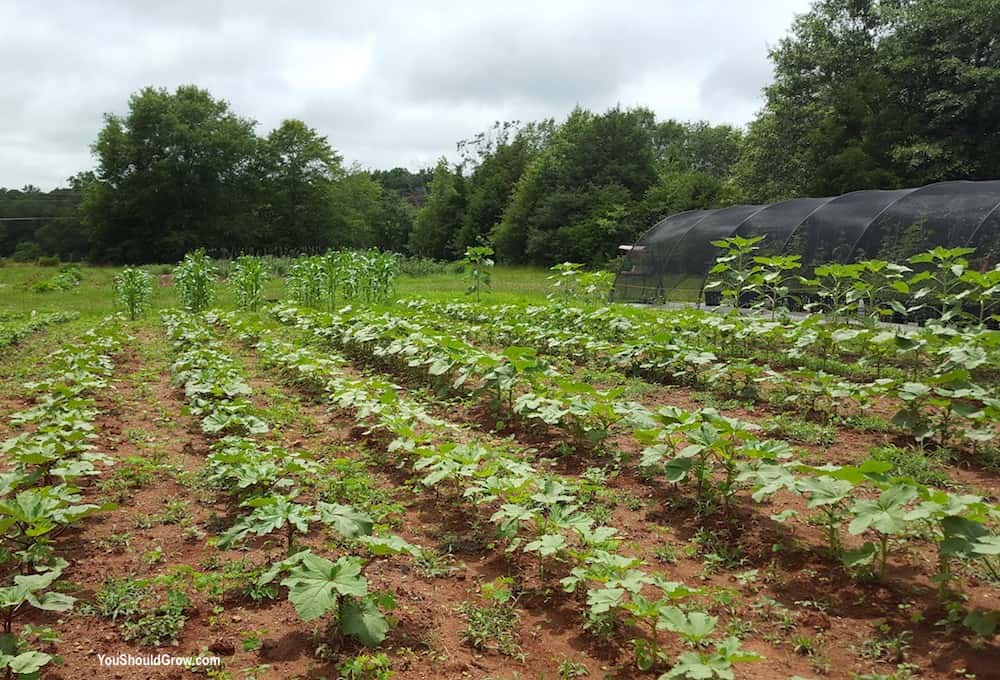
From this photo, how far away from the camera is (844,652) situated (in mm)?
2500

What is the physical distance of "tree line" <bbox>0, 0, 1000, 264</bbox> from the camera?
22172 millimetres

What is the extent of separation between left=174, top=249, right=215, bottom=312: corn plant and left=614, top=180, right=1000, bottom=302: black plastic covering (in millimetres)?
9445

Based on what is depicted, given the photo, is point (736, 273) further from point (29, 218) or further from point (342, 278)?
point (29, 218)

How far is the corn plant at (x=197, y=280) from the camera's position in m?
13.9

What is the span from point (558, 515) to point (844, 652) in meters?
1.26

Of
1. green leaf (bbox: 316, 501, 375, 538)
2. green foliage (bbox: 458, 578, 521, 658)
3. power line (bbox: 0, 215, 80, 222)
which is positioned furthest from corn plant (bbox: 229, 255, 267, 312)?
power line (bbox: 0, 215, 80, 222)

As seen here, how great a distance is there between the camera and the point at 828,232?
38.5ft

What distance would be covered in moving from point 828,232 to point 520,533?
10.6m

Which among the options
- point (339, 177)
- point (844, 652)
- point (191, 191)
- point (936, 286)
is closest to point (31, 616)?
point (844, 652)

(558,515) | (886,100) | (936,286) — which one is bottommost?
(558,515)

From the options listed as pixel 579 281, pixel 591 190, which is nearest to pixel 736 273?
pixel 579 281

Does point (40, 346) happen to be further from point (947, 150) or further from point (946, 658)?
point (947, 150)

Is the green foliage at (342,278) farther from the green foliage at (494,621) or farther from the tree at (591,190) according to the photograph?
the tree at (591,190)

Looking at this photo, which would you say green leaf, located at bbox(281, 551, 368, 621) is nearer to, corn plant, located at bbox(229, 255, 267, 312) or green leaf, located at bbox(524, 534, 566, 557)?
green leaf, located at bbox(524, 534, 566, 557)
